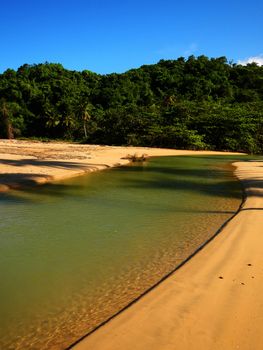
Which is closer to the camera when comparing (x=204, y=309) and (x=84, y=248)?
(x=204, y=309)

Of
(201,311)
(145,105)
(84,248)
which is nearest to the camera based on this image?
(201,311)

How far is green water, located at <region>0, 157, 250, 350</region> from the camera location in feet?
22.2

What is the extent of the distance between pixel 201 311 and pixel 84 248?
4.81 m

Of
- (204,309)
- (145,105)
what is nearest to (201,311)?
(204,309)

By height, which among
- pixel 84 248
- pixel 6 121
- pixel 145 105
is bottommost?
pixel 84 248

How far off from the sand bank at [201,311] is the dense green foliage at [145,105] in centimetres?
5713

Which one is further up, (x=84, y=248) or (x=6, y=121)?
(x=6, y=121)

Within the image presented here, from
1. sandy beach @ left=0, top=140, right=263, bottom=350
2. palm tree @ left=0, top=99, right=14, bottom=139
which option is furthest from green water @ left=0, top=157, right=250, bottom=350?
palm tree @ left=0, top=99, right=14, bottom=139

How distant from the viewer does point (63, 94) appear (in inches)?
4021

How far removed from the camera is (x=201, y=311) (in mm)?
6531

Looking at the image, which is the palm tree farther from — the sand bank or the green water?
the sand bank

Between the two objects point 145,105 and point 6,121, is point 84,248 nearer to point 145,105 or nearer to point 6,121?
point 6,121

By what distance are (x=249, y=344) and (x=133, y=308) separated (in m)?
2.05

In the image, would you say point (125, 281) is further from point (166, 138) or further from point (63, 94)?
point (63, 94)
